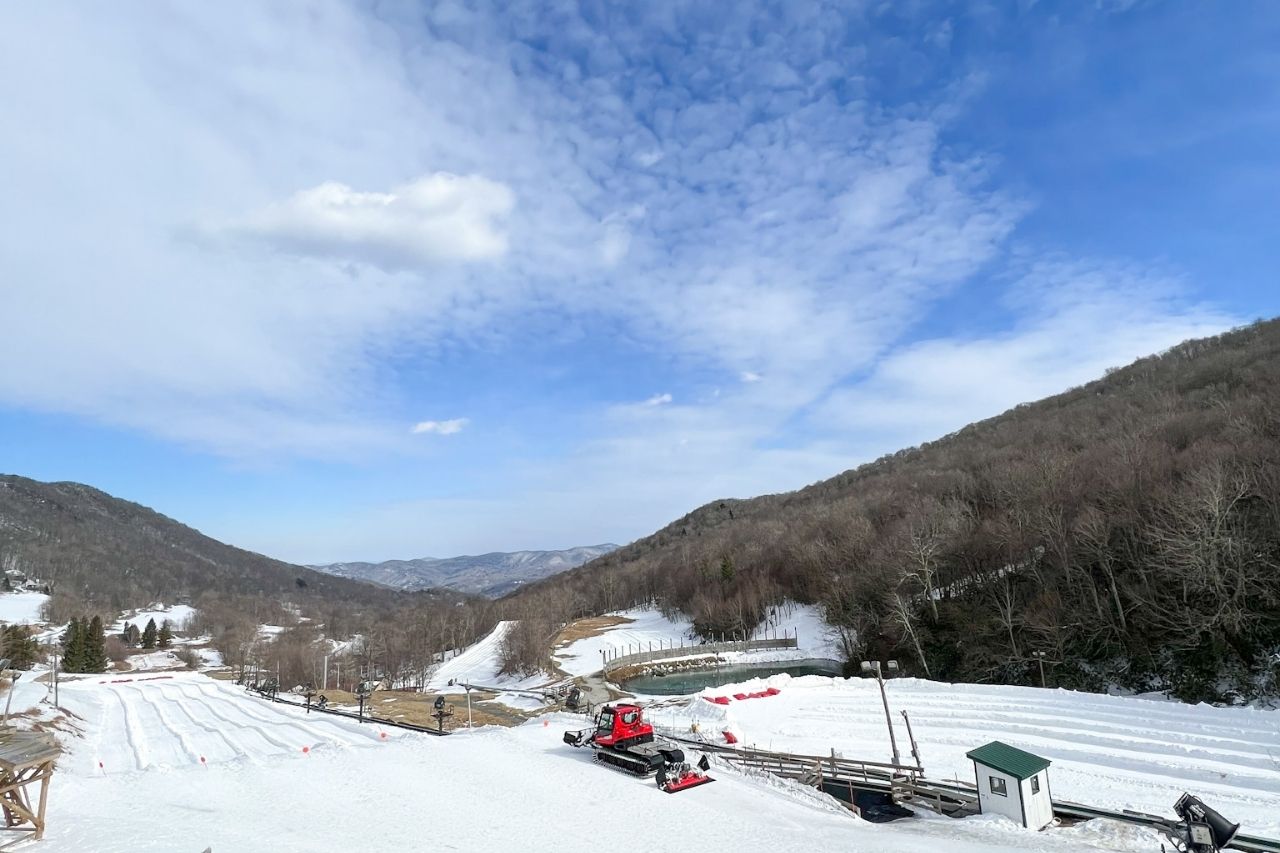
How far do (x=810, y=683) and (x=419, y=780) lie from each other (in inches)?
1142

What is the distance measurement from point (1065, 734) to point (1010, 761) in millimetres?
11817

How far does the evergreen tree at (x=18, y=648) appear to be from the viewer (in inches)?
2589

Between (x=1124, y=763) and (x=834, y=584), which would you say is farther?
(x=834, y=584)

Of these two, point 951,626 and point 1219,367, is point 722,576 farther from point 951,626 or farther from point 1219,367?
point 1219,367

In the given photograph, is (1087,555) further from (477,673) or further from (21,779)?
(477,673)

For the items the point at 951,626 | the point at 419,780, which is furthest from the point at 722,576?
the point at 419,780

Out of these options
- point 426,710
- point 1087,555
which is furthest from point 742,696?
point 1087,555

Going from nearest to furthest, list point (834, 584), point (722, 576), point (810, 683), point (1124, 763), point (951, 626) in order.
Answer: point (1124, 763)
point (810, 683)
point (951, 626)
point (834, 584)
point (722, 576)

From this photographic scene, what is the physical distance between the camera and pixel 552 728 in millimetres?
26391

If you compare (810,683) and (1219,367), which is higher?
(1219,367)

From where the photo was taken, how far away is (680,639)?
83562 mm

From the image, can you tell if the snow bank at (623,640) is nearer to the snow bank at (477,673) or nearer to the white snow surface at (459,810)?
the snow bank at (477,673)

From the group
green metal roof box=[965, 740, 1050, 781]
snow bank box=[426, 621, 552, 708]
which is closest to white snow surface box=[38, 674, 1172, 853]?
green metal roof box=[965, 740, 1050, 781]

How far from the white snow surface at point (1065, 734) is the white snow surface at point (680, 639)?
94.5 ft
